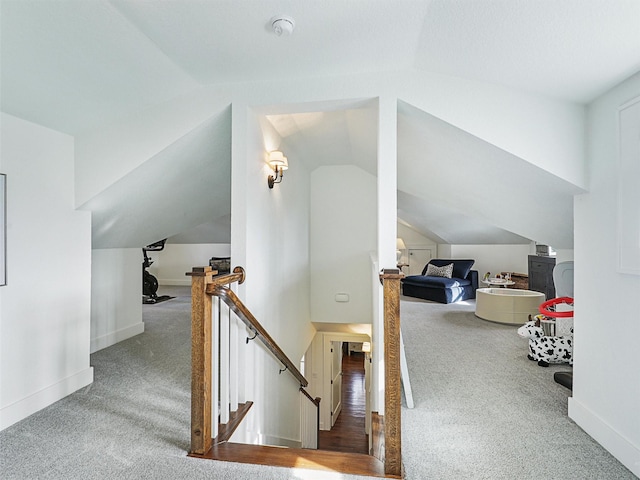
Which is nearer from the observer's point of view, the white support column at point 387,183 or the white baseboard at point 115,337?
the white support column at point 387,183

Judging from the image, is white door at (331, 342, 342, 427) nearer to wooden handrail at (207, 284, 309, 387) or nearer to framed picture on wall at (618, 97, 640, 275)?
wooden handrail at (207, 284, 309, 387)

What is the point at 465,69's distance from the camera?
2.13 metres

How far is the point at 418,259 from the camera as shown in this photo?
8484 millimetres

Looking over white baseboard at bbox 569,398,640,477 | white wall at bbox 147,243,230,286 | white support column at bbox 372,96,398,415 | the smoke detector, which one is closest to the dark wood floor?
white baseboard at bbox 569,398,640,477

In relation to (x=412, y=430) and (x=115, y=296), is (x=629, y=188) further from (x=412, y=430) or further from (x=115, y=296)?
(x=115, y=296)

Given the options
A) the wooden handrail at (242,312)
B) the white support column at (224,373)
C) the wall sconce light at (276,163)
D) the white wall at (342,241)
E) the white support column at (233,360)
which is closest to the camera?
the wooden handrail at (242,312)

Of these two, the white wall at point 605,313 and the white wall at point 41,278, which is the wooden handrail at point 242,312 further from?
the white wall at point 605,313

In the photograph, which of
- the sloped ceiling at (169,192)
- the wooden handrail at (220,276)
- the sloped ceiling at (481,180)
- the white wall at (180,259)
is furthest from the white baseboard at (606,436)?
the white wall at (180,259)

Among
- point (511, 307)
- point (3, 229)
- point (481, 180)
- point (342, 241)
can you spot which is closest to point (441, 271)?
point (511, 307)

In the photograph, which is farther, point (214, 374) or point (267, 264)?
point (267, 264)

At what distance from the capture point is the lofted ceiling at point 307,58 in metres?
1.63

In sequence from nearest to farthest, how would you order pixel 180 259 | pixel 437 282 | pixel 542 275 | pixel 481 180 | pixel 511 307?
1. pixel 481 180
2. pixel 511 307
3. pixel 542 275
4. pixel 437 282
5. pixel 180 259

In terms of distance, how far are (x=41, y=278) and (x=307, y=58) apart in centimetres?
242

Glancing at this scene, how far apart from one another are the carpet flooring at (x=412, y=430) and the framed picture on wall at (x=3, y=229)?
3.18 feet
